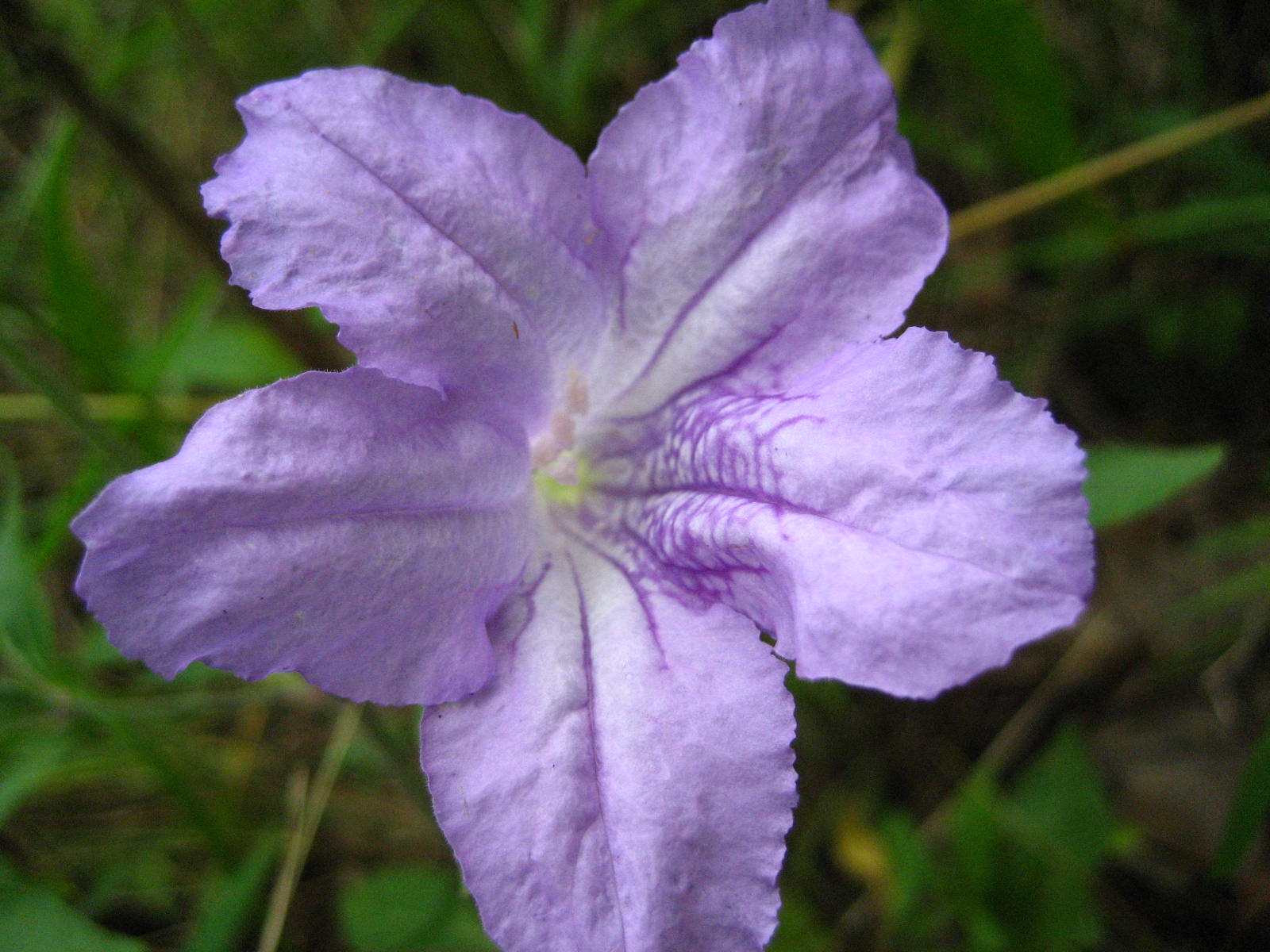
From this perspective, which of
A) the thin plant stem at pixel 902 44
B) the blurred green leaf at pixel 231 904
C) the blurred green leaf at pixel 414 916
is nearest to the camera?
the blurred green leaf at pixel 231 904

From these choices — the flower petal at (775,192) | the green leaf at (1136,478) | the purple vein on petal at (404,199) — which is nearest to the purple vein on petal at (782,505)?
the flower petal at (775,192)

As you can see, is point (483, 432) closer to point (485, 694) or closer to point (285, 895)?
point (485, 694)

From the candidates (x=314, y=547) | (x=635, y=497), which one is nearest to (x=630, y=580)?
(x=635, y=497)

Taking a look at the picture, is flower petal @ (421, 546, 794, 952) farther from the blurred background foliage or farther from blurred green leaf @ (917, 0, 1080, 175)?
blurred green leaf @ (917, 0, 1080, 175)

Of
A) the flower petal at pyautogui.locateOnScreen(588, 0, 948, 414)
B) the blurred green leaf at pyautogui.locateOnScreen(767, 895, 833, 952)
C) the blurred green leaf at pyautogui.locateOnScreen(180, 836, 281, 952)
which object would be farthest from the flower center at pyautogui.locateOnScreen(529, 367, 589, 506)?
the blurred green leaf at pyautogui.locateOnScreen(767, 895, 833, 952)

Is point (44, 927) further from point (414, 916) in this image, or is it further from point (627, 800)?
point (627, 800)

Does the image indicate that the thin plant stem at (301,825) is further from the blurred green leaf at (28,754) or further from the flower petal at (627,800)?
the flower petal at (627,800)

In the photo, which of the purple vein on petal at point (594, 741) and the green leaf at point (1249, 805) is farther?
the green leaf at point (1249, 805)
